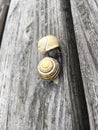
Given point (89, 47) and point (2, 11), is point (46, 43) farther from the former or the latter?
point (2, 11)

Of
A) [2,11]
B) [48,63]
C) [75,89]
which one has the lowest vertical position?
[75,89]

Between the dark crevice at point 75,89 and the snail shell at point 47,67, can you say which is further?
the snail shell at point 47,67

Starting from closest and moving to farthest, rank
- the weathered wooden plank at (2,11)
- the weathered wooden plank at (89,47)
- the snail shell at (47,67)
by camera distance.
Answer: the weathered wooden plank at (89,47), the snail shell at (47,67), the weathered wooden plank at (2,11)

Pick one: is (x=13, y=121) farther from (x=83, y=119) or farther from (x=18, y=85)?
(x=83, y=119)

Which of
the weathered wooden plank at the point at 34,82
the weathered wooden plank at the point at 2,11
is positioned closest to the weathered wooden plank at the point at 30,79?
the weathered wooden plank at the point at 34,82

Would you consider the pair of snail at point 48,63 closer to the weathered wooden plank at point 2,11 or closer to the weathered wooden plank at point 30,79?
the weathered wooden plank at point 30,79

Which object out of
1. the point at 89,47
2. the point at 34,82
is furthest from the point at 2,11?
the point at 89,47

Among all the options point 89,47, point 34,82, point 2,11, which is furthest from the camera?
point 2,11
